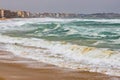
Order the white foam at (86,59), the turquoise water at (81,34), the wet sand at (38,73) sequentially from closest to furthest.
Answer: the wet sand at (38,73), the white foam at (86,59), the turquoise water at (81,34)

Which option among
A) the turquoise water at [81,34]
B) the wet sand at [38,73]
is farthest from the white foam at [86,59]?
the turquoise water at [81,34]

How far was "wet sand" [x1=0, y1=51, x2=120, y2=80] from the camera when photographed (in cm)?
797

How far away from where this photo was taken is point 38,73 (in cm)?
856

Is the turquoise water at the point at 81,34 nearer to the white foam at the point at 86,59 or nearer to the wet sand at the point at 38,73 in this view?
the white foam at the point at 86,59

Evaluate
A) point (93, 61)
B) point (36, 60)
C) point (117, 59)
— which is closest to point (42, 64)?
point (36, 60)

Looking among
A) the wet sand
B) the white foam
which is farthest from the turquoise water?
the wet sand

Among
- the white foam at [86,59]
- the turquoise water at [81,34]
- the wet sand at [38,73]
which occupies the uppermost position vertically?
the wet sand at [38,73]

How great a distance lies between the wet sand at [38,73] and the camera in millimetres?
7969

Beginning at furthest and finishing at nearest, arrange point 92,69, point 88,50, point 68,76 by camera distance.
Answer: point 88,50 → point 92,69 → point 68,76

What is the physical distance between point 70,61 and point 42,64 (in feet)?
3.30

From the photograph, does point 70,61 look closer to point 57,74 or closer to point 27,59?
point 27,59

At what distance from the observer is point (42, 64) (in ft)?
33.5

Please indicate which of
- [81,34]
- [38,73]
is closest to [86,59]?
[38,73]

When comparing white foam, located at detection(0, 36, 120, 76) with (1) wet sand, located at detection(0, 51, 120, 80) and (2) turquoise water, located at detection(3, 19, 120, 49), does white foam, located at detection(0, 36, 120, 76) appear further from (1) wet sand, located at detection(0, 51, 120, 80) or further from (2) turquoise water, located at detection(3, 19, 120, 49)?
(2) turquoise water, located at detection(3, 19, 120, 49)
